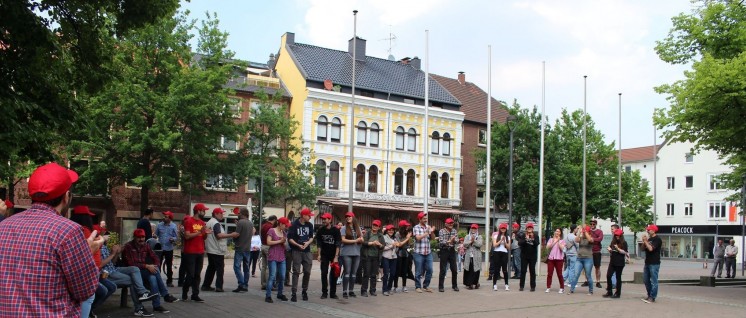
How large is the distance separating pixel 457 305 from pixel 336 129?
121ft

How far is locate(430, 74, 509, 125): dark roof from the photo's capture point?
194ft

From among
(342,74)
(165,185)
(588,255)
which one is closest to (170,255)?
(588,255)

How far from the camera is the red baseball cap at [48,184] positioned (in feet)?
12.8

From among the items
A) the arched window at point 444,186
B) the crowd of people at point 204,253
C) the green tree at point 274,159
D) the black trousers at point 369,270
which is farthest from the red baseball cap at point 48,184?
the arched window at point 444,186

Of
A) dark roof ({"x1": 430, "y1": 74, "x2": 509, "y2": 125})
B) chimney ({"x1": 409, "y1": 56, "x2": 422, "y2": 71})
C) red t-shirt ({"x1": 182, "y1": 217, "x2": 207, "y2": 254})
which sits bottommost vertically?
red t-shirt ({"x1": 182, "y1": 217, "x2": 207, "y2": 254})

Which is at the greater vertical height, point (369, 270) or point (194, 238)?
point (194, 238)

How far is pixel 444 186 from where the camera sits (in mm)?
55375

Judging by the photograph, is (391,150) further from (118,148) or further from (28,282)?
(28,282)

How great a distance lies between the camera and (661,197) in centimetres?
7438

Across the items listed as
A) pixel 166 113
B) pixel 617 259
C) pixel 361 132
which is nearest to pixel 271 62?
pixel 361 132

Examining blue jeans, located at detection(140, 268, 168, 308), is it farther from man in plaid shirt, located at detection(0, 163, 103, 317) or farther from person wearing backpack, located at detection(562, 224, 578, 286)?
person wearing backpack, located at detection(562, 224, 578, 286)

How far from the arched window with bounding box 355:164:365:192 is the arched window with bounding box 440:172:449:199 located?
22.1 feet

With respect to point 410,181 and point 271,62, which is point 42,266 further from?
point 271,62

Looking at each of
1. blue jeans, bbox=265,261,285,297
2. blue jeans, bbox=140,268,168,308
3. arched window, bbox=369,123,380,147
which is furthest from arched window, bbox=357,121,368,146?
blue jeans, bbox=140,268,168,308
